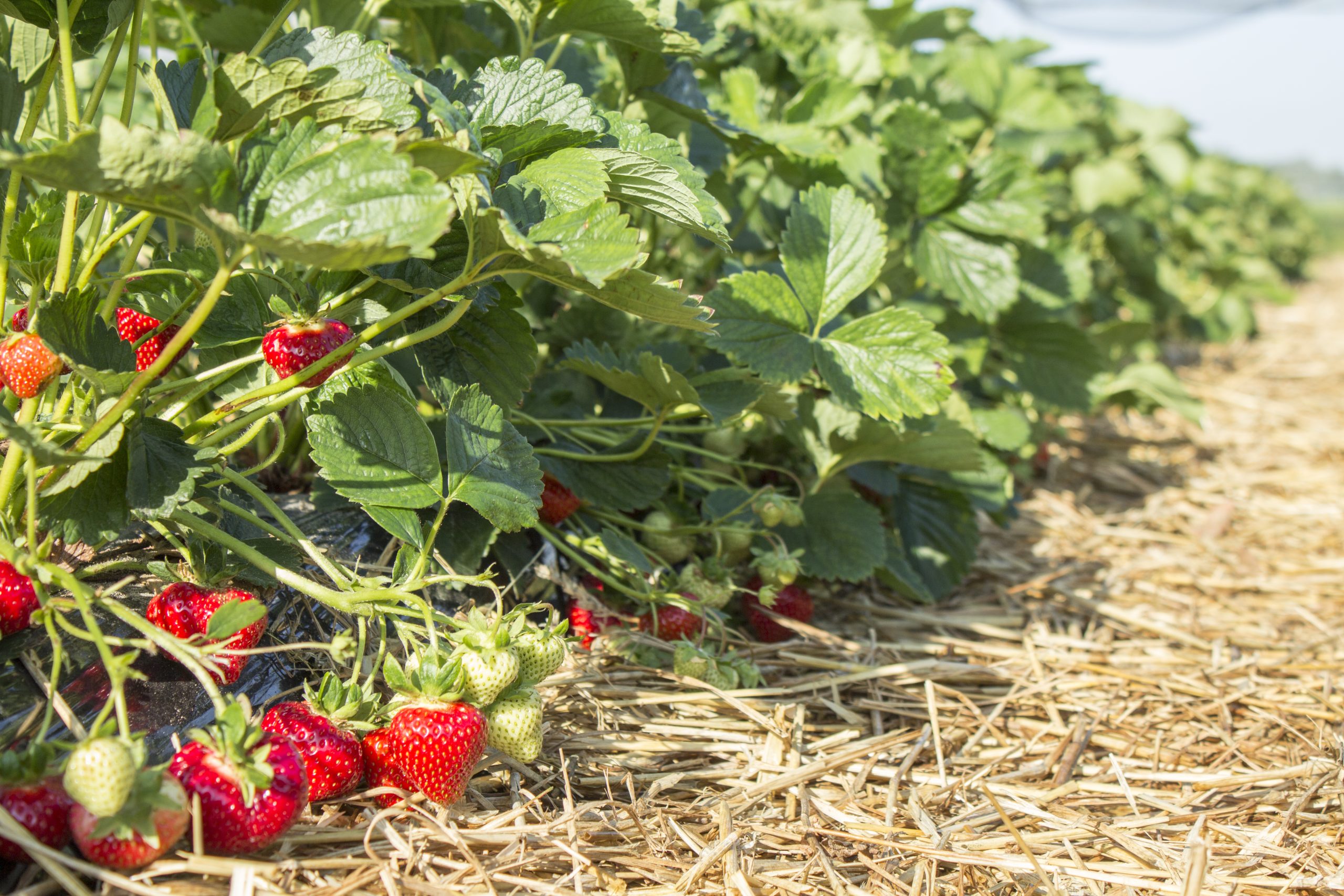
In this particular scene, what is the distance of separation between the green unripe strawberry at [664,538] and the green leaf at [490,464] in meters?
0.36

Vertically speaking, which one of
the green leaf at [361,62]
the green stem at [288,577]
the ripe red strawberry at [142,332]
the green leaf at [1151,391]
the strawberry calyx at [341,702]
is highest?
the green leaf at [361,62]

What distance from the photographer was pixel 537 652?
845 mm

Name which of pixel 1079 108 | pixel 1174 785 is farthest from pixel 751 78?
pixel 1079 108

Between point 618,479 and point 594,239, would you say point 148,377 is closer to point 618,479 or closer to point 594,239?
point 594,239

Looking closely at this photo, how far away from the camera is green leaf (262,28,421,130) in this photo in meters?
0.77

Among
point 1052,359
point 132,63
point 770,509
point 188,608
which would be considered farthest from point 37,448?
point 1052,359

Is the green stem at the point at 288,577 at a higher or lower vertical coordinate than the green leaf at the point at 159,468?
lower

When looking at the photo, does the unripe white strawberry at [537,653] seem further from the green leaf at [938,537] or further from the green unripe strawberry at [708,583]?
the green leaf at [938,537]

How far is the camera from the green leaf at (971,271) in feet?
5.27

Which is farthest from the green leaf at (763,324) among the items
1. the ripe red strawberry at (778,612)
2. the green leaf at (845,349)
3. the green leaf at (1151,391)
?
the green leaf at (1151,391)

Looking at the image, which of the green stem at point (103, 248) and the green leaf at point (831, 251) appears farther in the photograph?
the green leaf at point (831, 251)

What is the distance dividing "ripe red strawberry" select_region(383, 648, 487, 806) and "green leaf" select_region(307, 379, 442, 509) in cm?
17

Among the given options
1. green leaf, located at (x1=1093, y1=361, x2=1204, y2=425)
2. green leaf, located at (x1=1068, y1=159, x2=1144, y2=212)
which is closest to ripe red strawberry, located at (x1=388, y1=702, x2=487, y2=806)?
green leaf, located at (x1=1093, y1=361, x2=1204, y2=425)

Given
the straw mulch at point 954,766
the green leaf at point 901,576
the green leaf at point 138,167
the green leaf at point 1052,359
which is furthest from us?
the green leaf at point 1052,359
